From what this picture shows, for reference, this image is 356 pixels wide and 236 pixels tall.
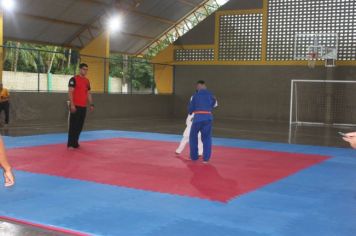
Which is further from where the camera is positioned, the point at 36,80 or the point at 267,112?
the point at 267,112

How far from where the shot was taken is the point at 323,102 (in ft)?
70.1

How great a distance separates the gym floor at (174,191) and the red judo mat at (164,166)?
16 millimetres

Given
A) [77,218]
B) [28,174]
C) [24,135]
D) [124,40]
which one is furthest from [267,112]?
[77,218]

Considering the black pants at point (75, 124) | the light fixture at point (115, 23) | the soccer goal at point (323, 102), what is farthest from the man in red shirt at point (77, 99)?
the light fixture at point (115, 23)

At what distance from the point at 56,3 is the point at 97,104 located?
196 inches

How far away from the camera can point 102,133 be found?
14.3 meters

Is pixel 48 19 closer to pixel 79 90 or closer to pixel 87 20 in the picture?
pixel 87 20

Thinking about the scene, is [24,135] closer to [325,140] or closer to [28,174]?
[28,174]

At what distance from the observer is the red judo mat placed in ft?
21.9

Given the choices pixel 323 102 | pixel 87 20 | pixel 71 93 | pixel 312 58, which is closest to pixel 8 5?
pixel 87 20

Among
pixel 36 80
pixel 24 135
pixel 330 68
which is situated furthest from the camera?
pixel 330 68

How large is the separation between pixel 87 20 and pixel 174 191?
18.7 meters

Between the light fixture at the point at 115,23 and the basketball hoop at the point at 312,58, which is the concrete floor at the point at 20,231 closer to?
the basketball hoop at the point at 312,58

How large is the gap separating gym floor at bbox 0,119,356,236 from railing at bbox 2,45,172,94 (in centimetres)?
840
